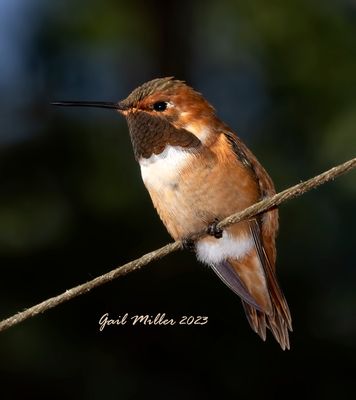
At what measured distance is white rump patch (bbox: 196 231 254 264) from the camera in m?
3.35

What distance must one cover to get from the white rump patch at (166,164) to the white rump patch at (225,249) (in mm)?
393

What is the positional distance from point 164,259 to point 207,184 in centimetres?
251

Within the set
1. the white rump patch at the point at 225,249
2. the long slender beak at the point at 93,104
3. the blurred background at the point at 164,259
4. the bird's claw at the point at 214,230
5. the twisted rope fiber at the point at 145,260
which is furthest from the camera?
the blurred background at the point at 164,259

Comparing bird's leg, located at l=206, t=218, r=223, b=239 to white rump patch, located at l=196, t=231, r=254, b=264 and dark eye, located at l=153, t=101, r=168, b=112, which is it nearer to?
white rump patch, located at l=196, t=231, r=254, b=264

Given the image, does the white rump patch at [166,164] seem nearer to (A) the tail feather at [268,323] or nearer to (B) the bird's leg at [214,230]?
(B) the bird's leg at [214,230]

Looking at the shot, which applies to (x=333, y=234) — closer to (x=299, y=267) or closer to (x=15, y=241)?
(x=299, y=267)

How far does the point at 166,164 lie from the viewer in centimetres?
302

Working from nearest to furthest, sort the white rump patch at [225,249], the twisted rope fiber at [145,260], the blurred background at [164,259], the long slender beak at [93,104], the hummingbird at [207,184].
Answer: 1. the twisted rope fiber at [145,260]
2. the long slender beak at [93,104]
3. the hummingbird at [207,184]
4. the white rump patch at [225,249]
5. the blurred background at [164,259]

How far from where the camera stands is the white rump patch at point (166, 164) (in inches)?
119

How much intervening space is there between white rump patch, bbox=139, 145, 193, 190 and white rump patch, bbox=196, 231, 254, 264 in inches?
15.5

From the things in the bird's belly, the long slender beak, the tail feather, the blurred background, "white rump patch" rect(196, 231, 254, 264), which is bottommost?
the blurred background

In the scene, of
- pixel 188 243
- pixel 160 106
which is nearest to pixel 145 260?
pixel 160 106

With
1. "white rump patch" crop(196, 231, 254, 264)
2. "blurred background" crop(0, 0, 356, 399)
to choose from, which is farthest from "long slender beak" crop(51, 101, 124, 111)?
"blurred background" crop(0, 0, 356, 399)

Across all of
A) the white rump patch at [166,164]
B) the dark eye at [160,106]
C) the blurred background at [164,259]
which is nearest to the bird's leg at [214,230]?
the white rump patch at [166,164]
